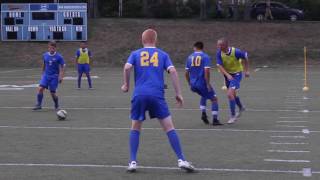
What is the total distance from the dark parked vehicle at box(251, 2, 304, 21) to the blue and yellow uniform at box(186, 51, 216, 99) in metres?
45.8

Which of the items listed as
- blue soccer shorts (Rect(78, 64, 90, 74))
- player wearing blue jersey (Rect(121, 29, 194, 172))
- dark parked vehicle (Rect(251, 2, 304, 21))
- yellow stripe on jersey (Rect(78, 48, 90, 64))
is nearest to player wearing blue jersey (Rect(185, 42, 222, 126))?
player wearing blue jersey (Rect(121, 29, 194, 172))

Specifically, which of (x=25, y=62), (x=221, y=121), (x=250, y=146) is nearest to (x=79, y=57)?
(x=221, y=121)

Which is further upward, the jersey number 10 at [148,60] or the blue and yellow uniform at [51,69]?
the jersey number 10 at [148,60]

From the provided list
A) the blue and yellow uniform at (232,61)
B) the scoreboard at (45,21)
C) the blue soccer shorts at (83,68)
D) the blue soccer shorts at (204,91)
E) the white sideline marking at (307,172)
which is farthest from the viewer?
the scoreboard at (45,21)

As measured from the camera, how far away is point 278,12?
60.9 metres

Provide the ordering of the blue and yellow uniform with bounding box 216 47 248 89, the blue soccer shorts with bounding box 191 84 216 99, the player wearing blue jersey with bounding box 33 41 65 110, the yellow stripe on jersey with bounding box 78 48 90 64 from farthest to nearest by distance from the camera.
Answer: the yellow stripe on jersey with bounding box 78 48 90 64
the player wearing blue jersey with bounding box 33 41 65 110
the blue and yellow uniform with bounding box 216 47 248 89
the blue soccer shorts with bounding box 191 84 216 99

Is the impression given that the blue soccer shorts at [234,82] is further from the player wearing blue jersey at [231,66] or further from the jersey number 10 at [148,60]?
the jersey number 10 at [148,60]

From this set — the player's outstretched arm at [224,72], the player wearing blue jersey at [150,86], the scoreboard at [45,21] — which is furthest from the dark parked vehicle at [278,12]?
the player wearing blue jersey at [150,86]

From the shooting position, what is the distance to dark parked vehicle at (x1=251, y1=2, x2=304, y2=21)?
6022cm

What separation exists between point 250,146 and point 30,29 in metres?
39.8

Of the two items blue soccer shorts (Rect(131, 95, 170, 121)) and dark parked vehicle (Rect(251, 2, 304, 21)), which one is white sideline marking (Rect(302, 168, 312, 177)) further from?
dark parked vehicle (Rect(251, 2, 304, 21))

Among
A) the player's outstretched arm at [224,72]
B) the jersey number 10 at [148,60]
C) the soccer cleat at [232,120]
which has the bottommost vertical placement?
the soccer cleat at [232,120]

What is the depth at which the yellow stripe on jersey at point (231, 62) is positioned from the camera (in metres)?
15.1

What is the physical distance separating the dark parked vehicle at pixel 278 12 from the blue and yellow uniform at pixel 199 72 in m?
45.8
